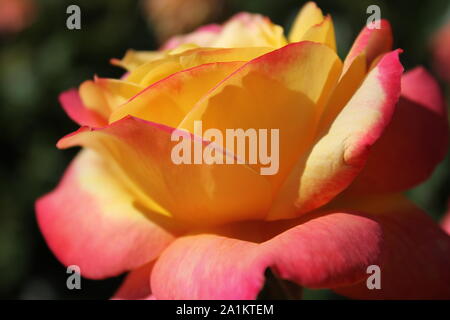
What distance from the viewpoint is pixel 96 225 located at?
0.81 m

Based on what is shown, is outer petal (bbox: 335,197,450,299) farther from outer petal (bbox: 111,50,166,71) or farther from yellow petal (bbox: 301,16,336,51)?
outer petal (bbox: 111,50,166,71)

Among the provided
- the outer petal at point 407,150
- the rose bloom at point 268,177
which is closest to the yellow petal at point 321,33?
the rose bloom at point 268,177

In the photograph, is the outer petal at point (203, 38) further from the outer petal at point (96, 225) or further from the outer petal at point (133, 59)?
the outer petal at point (96, 225)

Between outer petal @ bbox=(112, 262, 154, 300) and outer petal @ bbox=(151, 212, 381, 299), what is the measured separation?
0.09 m

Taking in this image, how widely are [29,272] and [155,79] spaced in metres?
1.18

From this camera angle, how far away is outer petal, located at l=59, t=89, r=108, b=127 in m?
0.79

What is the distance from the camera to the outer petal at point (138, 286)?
0.78 metres

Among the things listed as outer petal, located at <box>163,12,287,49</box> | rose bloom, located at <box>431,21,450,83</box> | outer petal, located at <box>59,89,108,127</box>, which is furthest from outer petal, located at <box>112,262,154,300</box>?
rose bloom, located at <box>431,21,450,83</box>

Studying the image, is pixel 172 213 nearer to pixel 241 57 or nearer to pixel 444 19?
pixel 241 57

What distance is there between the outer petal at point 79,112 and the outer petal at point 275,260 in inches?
8.0

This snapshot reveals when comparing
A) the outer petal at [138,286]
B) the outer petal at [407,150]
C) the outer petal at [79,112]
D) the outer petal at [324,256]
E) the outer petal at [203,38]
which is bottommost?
the outer petal at [138,286]

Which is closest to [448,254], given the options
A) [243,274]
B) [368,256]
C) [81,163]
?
[368,256]

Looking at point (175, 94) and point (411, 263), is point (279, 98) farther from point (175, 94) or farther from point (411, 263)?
point (411, 263)

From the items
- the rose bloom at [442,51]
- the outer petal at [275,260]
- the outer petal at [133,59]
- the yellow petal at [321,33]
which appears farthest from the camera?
the rose bloom at [442,51]
